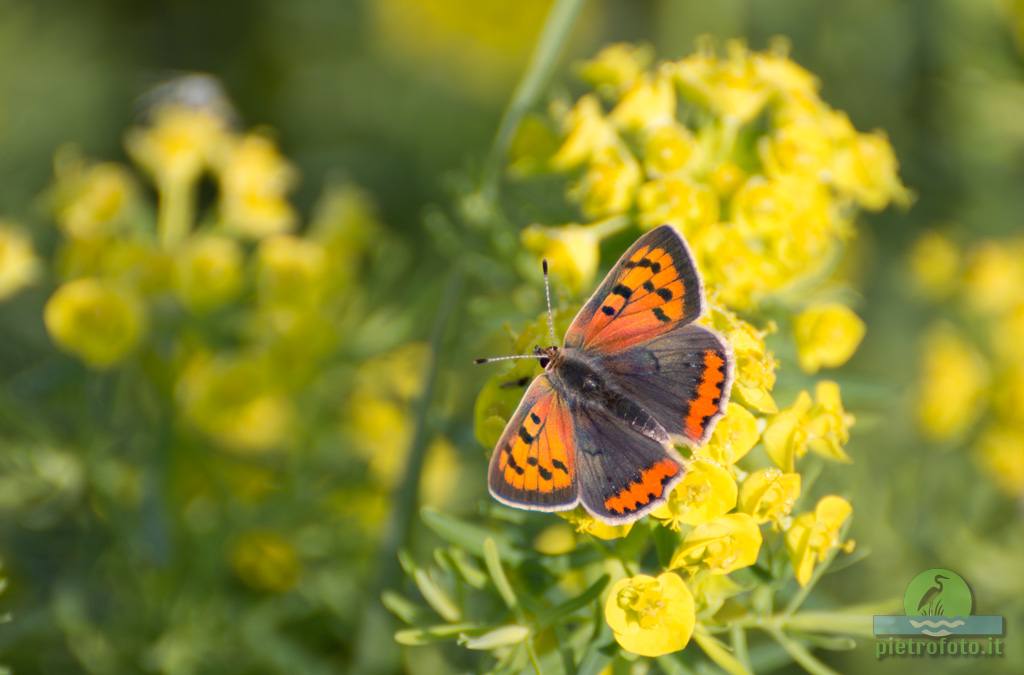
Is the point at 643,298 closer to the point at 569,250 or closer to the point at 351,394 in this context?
the point at 569,250

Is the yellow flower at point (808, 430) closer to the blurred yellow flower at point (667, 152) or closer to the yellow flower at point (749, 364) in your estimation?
the yellow flower at point (749, 364)

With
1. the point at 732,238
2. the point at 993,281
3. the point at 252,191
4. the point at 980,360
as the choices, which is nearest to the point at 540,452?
the point at 732,238

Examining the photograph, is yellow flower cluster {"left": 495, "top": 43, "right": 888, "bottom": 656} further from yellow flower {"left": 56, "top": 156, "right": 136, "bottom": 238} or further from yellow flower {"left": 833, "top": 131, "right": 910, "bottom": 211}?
yellow flower {"left": 56, "top": 156, "right": 136, "bottom": 238}

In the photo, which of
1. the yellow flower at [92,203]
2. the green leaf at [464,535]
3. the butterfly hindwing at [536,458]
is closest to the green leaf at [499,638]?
the green leaf at [464,535]

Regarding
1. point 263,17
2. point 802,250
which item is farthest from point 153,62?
point 802,250

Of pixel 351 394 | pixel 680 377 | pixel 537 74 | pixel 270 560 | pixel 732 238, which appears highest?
pixel 537 74

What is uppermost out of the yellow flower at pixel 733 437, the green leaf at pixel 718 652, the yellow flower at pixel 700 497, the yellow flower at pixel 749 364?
the yellow flower at pixel 749 364
